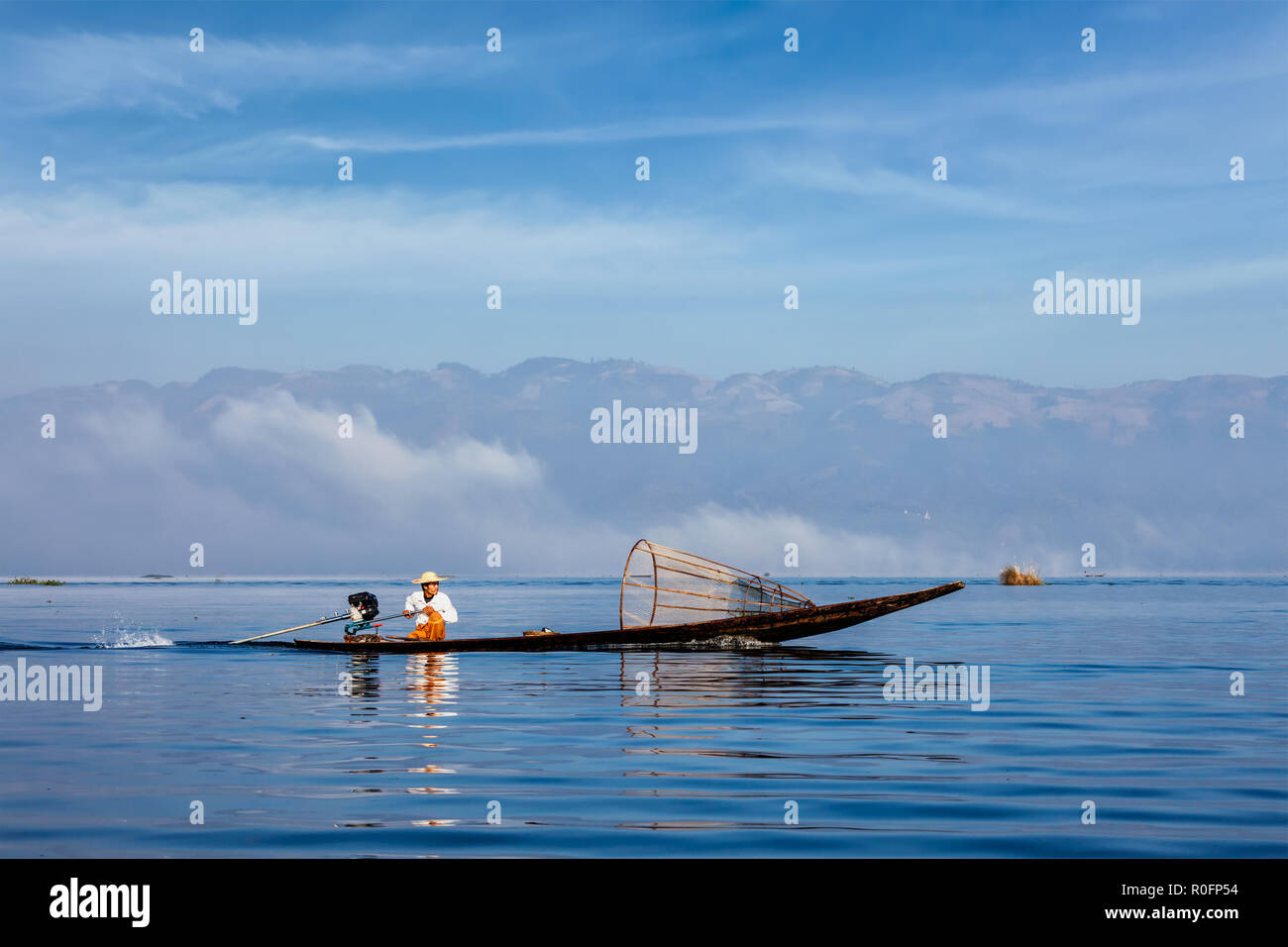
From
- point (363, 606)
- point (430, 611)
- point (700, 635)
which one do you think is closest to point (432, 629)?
point (430, 611)

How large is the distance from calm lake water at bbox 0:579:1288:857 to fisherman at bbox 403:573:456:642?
1.30 metres

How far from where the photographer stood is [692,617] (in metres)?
32.9

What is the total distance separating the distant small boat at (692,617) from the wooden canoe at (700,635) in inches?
0.9

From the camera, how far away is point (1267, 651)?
3195 centimetres

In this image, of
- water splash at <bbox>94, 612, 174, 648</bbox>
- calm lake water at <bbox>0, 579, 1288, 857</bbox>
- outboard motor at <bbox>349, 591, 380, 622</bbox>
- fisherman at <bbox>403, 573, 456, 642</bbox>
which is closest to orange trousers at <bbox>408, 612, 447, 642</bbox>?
fisherman at <bbox>403, 573, 456, 642</bbox>

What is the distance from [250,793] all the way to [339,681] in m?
13.0

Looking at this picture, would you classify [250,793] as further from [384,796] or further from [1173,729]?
[1173,729]

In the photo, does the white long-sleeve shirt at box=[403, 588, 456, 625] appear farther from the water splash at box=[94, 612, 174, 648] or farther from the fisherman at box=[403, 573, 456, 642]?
the water splash at box=[94, 612, 174, 648]

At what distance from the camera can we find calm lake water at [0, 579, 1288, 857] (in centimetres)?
991

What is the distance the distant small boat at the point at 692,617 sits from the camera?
29.8m

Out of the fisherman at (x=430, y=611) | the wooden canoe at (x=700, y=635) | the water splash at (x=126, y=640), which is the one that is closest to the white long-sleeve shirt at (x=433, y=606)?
the fisherman at (x=430, y=611)
